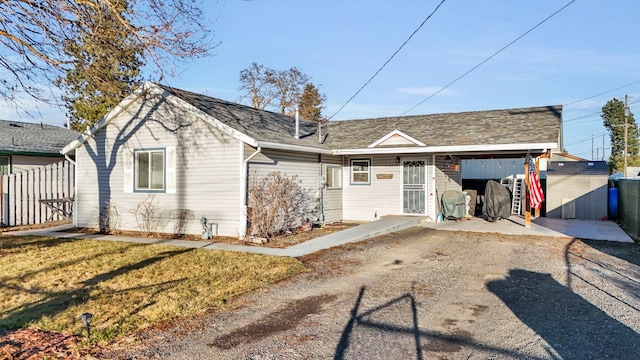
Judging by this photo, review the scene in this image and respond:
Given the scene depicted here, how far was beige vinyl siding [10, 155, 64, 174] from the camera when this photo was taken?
54.3 ft

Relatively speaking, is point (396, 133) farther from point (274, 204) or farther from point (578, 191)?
point (578, 191)

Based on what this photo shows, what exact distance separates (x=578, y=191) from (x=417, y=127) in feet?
21.9

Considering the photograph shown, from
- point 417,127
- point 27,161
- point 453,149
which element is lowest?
point 27,161

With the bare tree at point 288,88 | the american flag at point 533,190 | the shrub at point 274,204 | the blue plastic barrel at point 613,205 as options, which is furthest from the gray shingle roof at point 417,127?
the bare tree at point 288,88

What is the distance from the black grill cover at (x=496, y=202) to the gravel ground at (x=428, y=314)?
6.47 metres

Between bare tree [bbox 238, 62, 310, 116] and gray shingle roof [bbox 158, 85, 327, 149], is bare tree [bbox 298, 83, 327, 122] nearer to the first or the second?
bare tree [bbox 238, 62, 310, 116]

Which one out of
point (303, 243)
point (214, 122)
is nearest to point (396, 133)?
point (303, 243)

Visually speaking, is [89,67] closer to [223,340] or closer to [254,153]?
[254,153]

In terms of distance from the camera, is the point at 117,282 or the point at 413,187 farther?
the point at 413,187

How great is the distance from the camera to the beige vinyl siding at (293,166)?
11.9 m

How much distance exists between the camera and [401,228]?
13.5m

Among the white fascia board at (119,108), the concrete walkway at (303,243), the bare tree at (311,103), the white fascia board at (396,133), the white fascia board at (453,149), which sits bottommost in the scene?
the concrete walkway at (303,243)

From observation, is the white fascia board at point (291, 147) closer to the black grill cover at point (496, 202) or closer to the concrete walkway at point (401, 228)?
the concrete walkway at point (401, 228)

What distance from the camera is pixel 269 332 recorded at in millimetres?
4762
